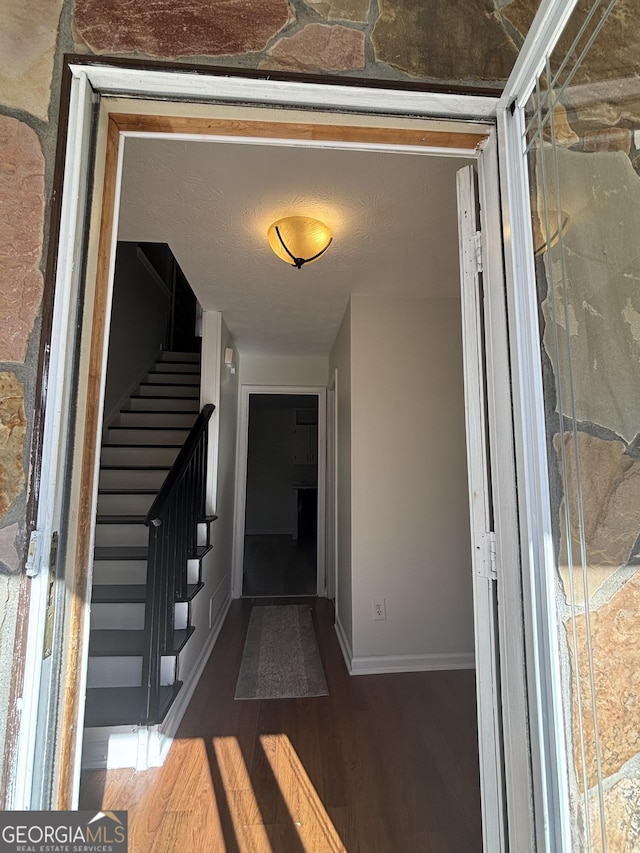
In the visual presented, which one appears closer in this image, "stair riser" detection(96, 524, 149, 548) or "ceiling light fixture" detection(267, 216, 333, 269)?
"ceiling light fixture" detection(267, 216, 333, 269)

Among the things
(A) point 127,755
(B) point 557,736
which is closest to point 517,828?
(B) point 557,736

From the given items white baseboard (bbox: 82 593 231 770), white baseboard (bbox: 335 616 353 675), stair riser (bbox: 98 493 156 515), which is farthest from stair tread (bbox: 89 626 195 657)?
white baseboard (bbox: 335 616 353 675)

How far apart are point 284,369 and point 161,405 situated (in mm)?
1362

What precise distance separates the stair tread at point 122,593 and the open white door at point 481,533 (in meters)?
1.80

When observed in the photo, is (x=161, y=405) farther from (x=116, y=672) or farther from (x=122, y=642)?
(x=116, y=672)

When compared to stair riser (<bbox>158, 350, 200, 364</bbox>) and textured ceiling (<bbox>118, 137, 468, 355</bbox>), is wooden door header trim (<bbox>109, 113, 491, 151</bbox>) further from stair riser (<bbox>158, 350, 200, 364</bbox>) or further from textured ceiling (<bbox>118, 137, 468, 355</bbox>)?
stair riser (<bbox>158, 350, 200, 364</bbox>)

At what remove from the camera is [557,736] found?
811mm

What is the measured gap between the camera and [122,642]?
7.27ft

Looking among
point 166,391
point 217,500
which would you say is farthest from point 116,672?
point 166,391

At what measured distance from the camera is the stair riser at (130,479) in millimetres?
3314

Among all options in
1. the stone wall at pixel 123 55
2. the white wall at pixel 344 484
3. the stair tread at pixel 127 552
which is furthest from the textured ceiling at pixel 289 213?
the stair tread at pixel 127 552

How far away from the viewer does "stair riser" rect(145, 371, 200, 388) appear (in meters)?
4.68

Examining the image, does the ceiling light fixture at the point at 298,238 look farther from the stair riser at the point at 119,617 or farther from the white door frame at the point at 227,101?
the stair riser at the point at 119,617

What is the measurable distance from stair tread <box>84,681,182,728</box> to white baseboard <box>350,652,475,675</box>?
1161mm
